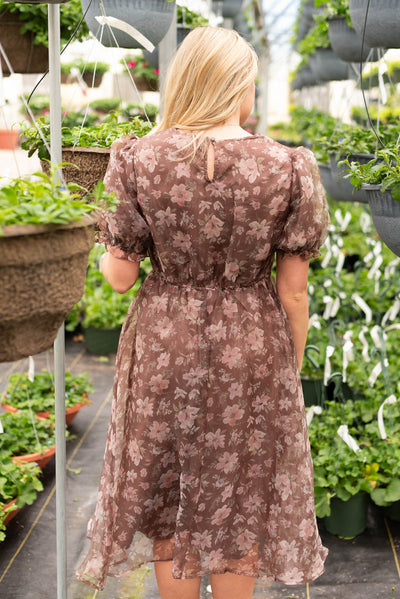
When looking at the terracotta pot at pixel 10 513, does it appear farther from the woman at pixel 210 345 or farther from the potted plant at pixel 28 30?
the potted plant at pixel 28 30

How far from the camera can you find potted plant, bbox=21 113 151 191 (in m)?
1.81

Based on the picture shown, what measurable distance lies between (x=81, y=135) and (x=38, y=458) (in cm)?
141

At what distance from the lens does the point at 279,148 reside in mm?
1534

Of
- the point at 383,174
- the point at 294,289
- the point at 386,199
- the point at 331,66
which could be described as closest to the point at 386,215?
the point at 386,199

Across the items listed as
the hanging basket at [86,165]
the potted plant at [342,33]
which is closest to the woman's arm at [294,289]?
the hanging basket at [86,165]

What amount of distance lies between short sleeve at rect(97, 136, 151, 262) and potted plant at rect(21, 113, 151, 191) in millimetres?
169

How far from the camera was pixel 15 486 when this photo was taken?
2.53m

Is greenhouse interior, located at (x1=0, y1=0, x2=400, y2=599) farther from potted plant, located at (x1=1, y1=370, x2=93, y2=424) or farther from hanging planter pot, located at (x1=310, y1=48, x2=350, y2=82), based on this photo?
hanging planter pot, located at (x1=310, y1=48, x2=350, y2=82)

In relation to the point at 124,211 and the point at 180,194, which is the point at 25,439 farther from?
the point at 180,194

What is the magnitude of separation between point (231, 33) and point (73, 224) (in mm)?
618

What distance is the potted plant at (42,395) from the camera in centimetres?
327

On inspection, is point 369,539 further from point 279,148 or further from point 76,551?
point 279,148

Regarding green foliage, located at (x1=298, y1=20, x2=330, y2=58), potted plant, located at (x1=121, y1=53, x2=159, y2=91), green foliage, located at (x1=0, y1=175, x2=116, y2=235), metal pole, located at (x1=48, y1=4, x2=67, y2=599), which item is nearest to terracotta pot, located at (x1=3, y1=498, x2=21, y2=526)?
metal pole, located at (x1=48, y1=4, x2=67, y2=599)

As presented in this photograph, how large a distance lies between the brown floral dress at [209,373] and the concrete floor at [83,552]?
524 mm
